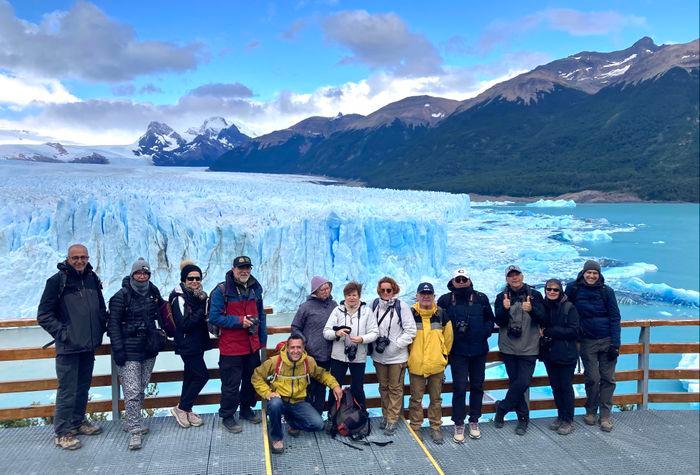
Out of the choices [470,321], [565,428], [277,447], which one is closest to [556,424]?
[565,428]

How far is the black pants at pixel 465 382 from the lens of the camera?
3.17 meters

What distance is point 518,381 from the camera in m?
3.20

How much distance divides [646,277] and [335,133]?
3003 inches

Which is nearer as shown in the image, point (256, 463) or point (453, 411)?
point (256, 463)

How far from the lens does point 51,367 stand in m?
8.78

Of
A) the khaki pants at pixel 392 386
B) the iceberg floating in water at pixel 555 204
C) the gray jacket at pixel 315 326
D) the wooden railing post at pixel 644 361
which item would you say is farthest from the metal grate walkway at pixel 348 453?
the iceberg floating in water at pixel 555 204

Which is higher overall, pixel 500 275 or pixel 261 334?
pixel 261 334

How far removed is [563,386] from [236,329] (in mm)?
2071

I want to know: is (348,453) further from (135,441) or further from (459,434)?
(135,441)

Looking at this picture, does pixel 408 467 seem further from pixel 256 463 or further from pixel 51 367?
pixel 51 367

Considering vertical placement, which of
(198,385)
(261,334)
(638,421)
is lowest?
(638,421)

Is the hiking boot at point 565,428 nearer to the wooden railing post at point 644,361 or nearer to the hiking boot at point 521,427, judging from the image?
the hiking boot at point 521,427

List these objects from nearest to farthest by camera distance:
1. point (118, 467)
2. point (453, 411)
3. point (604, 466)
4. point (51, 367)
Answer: point (118, 467), point (604, 466), point (453, 411), point (51, 367)

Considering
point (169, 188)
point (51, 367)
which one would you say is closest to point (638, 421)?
point (51, 367)
